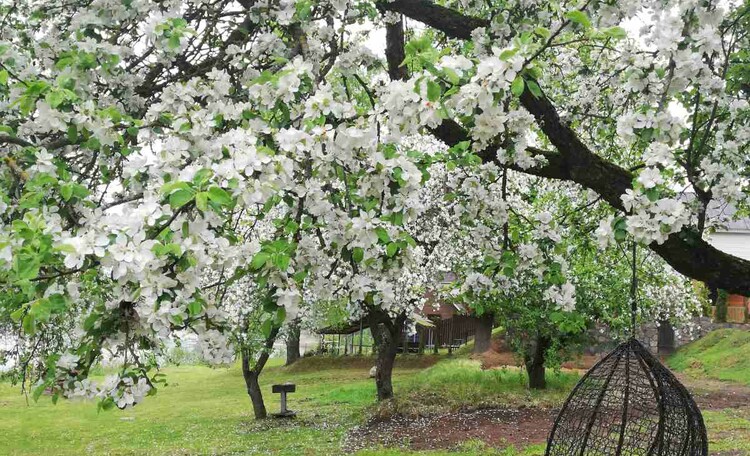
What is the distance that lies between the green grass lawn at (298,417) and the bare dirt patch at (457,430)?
401 mm

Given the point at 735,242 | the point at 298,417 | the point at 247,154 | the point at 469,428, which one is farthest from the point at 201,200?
the point at 735,242

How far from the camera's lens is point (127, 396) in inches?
107

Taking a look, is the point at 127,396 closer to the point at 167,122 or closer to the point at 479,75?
the point at 167,122

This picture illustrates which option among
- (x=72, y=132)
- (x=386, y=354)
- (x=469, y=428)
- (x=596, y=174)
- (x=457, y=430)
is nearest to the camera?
(x=72, y=132)

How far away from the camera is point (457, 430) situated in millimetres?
11766

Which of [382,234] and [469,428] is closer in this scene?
[382,234]

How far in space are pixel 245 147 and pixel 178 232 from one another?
1.36 ft

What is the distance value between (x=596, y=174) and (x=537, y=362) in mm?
11490

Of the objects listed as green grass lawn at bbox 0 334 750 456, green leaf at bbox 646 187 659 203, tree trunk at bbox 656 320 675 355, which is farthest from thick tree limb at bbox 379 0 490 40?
tree trunk at bbox 656 320 675 355

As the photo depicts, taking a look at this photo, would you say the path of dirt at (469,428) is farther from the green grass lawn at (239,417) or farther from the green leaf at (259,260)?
the green leaf at (259,260)

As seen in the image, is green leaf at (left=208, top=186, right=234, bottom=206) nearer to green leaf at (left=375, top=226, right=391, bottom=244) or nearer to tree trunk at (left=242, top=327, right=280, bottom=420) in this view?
green leaf at (left=375, top=226, right=391, bottom=244)

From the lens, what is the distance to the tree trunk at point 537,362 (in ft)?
50.8

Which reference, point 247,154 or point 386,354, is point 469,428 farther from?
point 247,154

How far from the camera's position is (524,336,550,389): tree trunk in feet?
A: 50.8
